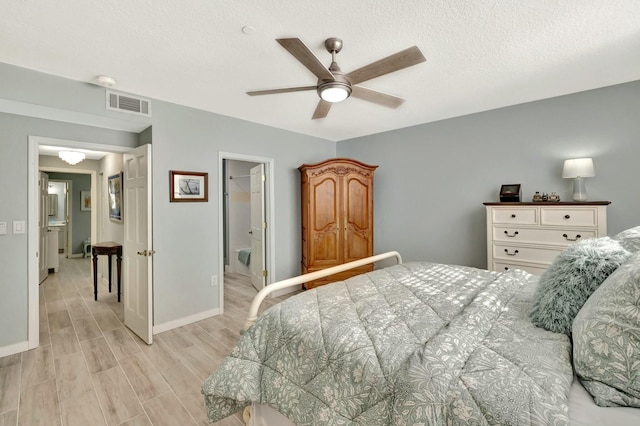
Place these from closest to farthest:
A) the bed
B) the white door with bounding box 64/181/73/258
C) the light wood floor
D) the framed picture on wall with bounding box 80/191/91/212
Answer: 1. the bed
2. the light wood floor
3. the white door with bounding box 64/181/73/258
4. the framed picture on wall with bounding box 80/191/91/212

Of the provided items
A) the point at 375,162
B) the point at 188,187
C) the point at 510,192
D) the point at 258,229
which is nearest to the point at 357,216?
the point at 375,162

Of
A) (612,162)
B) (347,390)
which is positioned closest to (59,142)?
(347,390)

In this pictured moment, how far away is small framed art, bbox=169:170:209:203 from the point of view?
3.17 m

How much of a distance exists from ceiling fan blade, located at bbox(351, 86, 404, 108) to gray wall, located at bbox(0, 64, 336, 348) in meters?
2.06

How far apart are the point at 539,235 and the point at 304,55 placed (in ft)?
9.42

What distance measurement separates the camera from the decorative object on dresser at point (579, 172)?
2812 mm

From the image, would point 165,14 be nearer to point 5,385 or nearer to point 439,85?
point 439,85

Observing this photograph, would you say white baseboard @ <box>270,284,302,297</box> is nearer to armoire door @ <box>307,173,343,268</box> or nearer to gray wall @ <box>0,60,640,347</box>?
gray wall @ <box>0,60,640,347</box>

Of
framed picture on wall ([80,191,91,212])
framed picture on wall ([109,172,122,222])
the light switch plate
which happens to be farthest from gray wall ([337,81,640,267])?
framed picture on wall ([80,191,91,212])

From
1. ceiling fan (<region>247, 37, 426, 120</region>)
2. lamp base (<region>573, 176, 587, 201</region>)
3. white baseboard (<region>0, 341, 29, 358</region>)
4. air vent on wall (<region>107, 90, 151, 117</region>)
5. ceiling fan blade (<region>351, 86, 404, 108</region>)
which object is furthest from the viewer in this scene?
lamp base (<region>573, 176, 587, 201</region>)

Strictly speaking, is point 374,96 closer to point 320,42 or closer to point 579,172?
point 320,42

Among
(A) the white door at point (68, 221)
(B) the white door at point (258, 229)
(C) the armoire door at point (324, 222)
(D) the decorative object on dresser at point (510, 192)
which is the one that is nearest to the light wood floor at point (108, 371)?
(B) the white door at point (258, 229)

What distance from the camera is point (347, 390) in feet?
3.44

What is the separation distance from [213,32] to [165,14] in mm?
287
